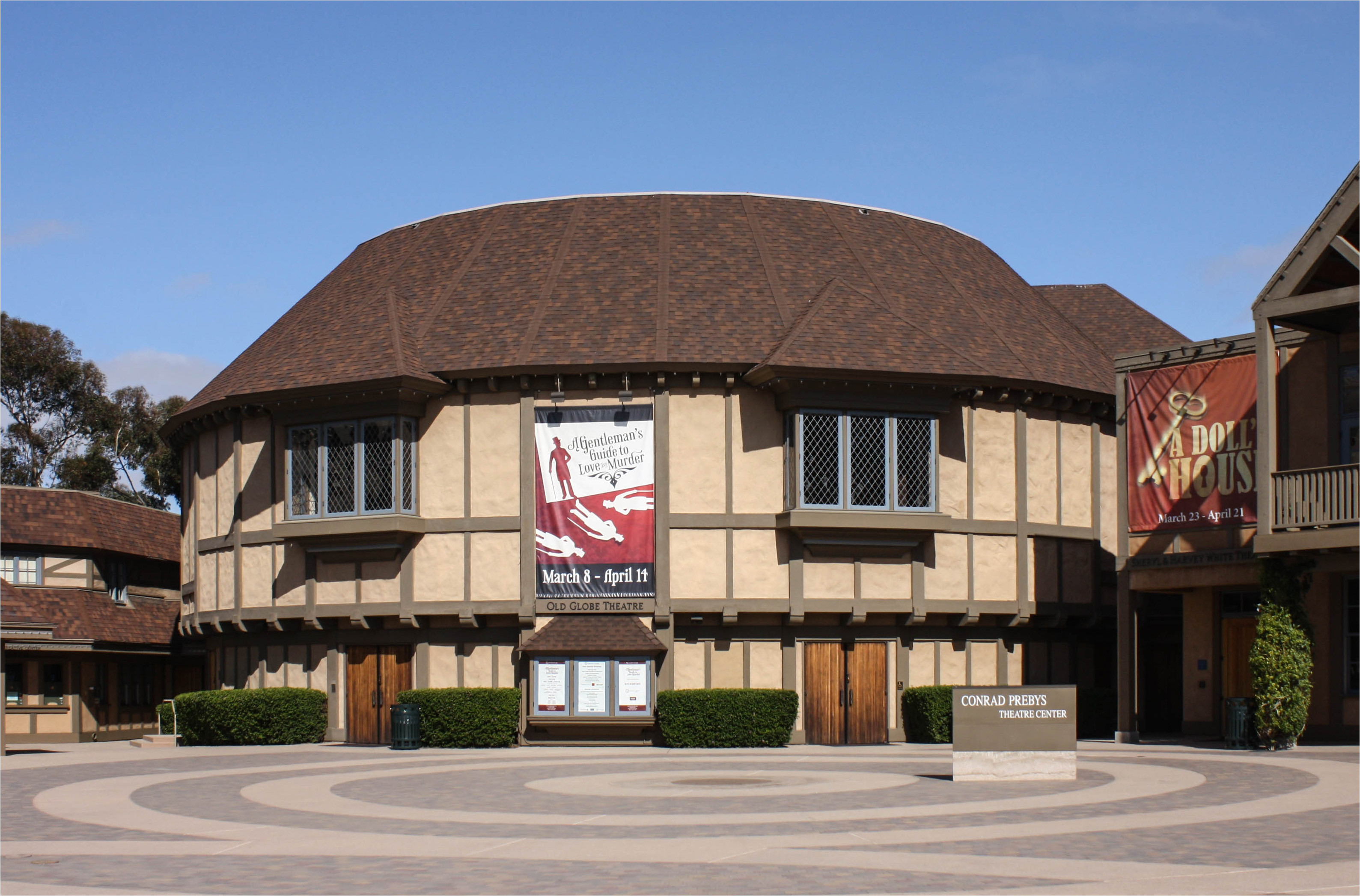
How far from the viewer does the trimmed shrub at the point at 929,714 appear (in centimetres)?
3128

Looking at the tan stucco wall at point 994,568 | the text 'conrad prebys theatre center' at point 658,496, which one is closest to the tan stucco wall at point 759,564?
the text 'conrad prebys theatre center' at point 658,496

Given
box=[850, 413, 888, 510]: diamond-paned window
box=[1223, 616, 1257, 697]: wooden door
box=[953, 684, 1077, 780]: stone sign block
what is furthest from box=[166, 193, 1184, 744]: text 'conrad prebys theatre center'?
box=[953, 684, 1077, 780]: stone sign block

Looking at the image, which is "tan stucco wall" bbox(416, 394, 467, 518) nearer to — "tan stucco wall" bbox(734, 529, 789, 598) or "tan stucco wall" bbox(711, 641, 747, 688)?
"tan stucco wall" bbox(734, 529, 789, 598)

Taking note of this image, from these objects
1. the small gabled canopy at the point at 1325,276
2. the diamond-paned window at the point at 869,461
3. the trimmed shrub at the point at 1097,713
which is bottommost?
the trimmed shrub at the point at 1097,713

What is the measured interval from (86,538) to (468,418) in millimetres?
18280

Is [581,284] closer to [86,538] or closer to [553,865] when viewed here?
[86,538]

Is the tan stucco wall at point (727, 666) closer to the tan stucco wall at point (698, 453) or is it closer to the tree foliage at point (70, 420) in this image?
the tan stucco wall at point (698, 453)

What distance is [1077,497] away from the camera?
35406 millimetres

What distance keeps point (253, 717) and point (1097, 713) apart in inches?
735

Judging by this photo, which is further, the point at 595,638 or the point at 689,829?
the point at 595,638

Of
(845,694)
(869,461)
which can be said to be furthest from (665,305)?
(845,694)

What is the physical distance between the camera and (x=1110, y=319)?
42.9 meters

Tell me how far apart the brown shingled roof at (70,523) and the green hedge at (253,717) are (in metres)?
13.6

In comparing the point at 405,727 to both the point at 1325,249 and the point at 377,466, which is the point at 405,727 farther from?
the point at 1325,249
